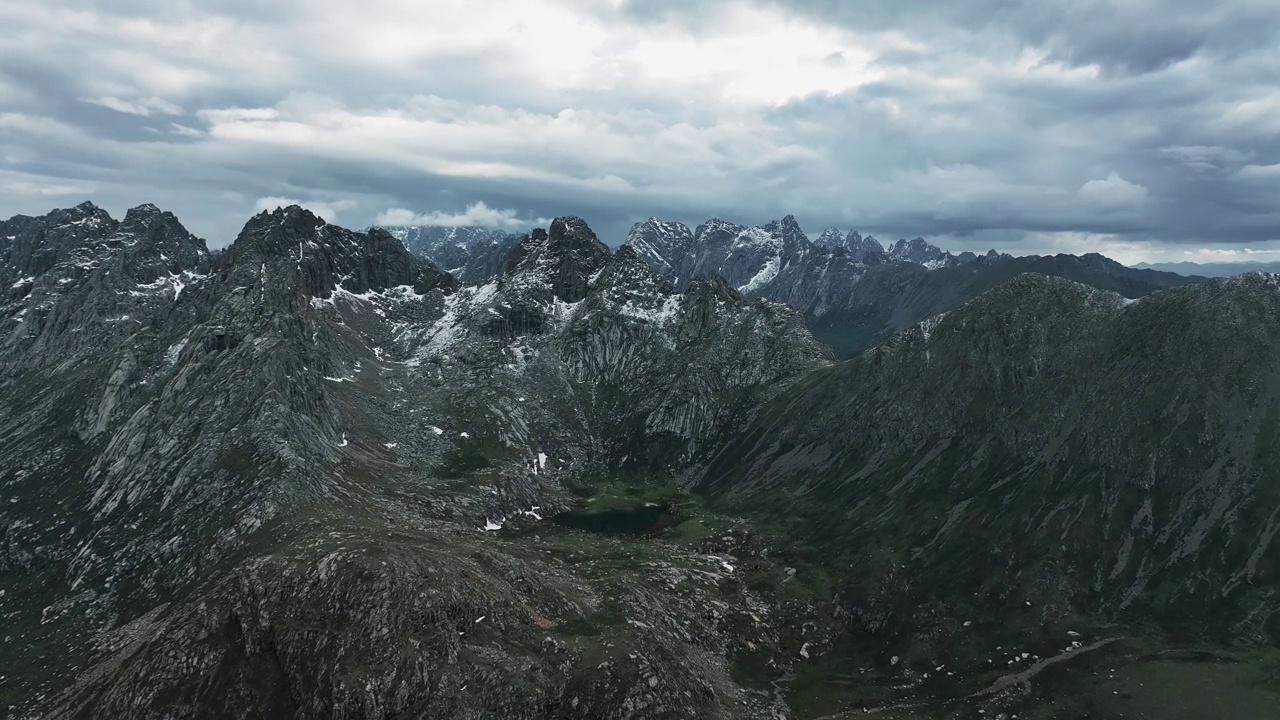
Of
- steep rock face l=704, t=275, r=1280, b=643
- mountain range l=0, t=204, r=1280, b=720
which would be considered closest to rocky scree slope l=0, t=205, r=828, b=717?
mountain range l=0, t=204, r=1280, b=720

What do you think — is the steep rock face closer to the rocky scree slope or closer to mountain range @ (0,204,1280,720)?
mountain range @ (0,204,1280,720)

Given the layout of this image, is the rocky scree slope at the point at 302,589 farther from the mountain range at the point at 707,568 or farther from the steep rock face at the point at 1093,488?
the steep rock face at the point at 1093,488

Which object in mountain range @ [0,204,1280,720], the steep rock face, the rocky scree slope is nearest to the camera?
the rocky scree slope

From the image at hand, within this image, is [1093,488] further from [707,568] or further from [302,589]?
[302,589]

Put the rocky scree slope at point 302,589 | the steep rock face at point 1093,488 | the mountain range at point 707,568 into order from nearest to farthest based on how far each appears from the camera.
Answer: the rocky scree slope at point 302,589 → the mountain range at point 707,568 → the steep rock face at point 1093,488

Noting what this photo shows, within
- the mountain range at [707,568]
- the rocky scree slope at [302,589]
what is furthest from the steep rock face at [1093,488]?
the rocky scree slope at [302,589]

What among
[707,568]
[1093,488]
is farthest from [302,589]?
[1093,488]

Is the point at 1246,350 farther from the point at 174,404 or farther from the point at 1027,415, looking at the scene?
the point at 174,404

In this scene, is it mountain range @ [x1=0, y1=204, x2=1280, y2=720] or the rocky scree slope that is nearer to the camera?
the rocky scree slope

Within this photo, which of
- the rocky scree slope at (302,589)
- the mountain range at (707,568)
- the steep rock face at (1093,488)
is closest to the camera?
the rocky scree slope at (302,589)
